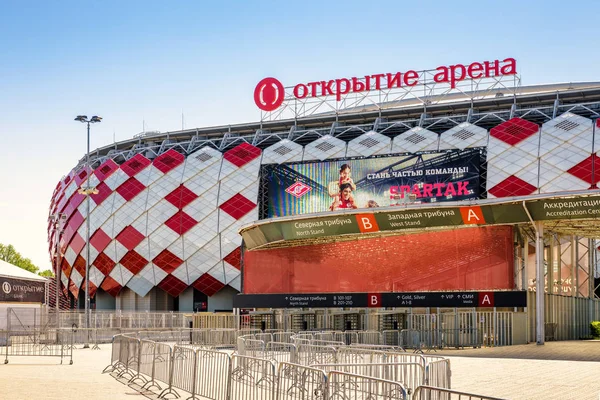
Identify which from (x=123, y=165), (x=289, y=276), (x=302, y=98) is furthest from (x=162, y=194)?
(x=289, y=276)

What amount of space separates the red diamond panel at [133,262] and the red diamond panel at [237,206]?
9478mm

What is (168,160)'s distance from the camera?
84.1 meters

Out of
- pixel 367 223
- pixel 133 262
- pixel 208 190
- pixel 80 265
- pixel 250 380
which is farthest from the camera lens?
pixel 80 265

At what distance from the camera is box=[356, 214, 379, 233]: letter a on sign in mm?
34938

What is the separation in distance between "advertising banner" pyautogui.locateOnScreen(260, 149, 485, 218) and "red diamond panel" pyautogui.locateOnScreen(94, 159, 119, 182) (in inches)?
726

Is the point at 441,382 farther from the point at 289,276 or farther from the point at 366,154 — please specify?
the point at 366,154

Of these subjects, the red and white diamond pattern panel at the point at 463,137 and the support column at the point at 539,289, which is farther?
the red and white diamond pattern panel at the point at 463,137

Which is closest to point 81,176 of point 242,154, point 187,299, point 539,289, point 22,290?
point 187,299

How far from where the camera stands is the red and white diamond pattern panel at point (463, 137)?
2835 inches

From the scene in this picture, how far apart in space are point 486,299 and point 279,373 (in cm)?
1962

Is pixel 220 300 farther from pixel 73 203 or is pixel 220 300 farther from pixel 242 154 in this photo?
pixel 73 203

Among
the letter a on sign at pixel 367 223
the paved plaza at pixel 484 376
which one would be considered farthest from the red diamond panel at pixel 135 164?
the paved plaza at pixel 484 376

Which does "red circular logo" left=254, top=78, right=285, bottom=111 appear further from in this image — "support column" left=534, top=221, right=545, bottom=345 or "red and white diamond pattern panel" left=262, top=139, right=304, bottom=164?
"support column" left=534, top=221, right=545, bottom=345

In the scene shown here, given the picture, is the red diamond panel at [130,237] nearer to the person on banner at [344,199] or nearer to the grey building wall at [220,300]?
the grey building wall at [220,300]
